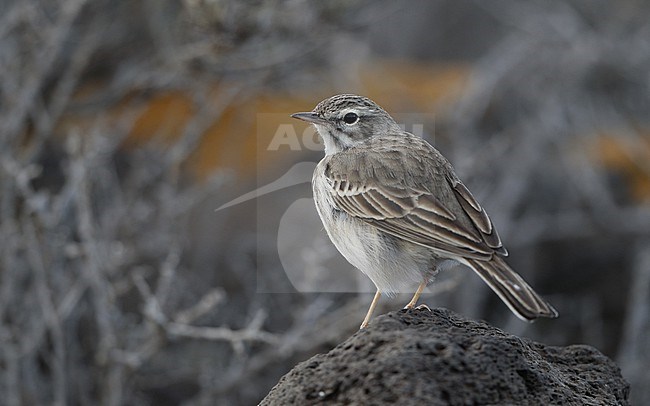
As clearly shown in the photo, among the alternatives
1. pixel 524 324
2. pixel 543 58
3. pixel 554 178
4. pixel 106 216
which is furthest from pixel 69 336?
pixel 543 58

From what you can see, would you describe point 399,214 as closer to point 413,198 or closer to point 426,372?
point 413,198

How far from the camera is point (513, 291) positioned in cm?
447

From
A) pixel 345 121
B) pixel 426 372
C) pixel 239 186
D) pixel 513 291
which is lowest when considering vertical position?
pixel 239 186

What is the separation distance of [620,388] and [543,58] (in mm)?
9165

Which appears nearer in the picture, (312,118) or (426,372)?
(426,372)

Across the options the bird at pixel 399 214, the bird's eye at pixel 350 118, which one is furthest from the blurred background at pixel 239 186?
the bird's eye at pixel 350 118

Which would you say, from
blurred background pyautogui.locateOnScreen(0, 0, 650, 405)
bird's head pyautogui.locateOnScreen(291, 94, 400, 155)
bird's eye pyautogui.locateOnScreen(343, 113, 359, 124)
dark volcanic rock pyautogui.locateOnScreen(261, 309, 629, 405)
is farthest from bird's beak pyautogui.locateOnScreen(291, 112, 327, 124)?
dark volcanic rock pyautogui.locateOnScreen(261, 309, 629, 405)

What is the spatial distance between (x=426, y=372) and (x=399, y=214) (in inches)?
64.0

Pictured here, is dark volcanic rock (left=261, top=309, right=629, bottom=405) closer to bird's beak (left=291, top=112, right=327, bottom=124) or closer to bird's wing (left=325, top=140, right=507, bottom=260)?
bird's wing (left=325, top=140, right=507, bottom=260)

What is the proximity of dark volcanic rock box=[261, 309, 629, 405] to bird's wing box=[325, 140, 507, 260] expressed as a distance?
2.53ft

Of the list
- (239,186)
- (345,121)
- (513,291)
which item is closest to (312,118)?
(345,121)

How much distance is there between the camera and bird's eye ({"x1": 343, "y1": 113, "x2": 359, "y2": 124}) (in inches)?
229

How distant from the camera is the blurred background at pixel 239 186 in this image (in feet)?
25.5

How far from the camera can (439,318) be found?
14.2 ft
